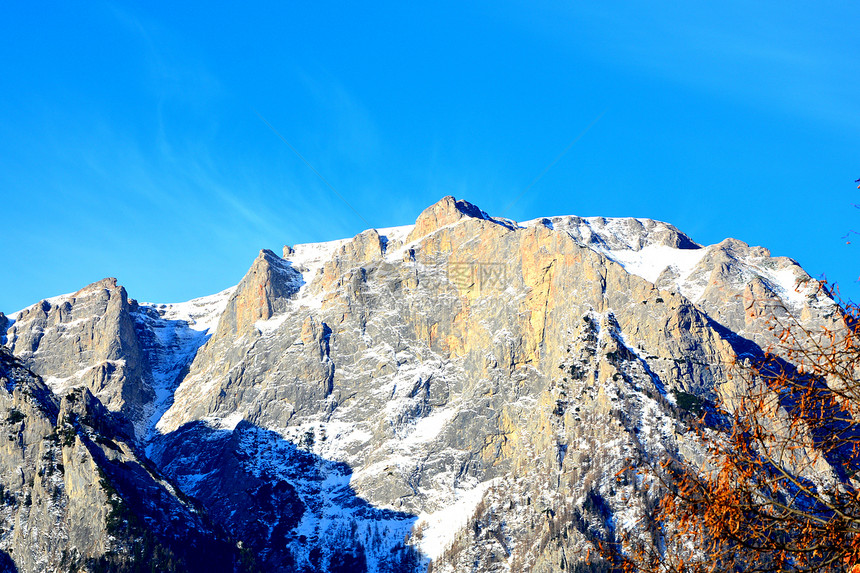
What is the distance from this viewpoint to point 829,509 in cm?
957

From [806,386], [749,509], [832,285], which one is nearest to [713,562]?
[749,509]

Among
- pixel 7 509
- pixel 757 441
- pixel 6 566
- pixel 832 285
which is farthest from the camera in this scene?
pixel 7 509

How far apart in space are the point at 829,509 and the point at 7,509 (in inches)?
8686

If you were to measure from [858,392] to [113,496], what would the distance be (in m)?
213

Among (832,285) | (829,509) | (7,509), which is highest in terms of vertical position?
(7,509)

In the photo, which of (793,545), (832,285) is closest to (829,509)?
(793,545)

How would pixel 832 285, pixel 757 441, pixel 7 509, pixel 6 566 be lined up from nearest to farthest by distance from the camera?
pixel 832 285
pixel 757 441
pixel 6 566
pixel 7 509

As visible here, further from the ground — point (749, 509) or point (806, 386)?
point (806, 386)

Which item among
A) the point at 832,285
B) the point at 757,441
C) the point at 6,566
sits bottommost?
the point at 757,441

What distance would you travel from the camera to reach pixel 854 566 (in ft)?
30.7

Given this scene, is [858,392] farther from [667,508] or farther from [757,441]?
[667,508]

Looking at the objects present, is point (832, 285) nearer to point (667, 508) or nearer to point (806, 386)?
point (806, 386)

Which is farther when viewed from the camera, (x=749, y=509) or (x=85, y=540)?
(x=85, y=540)

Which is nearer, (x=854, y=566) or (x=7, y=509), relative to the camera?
(x=854, y=566)
